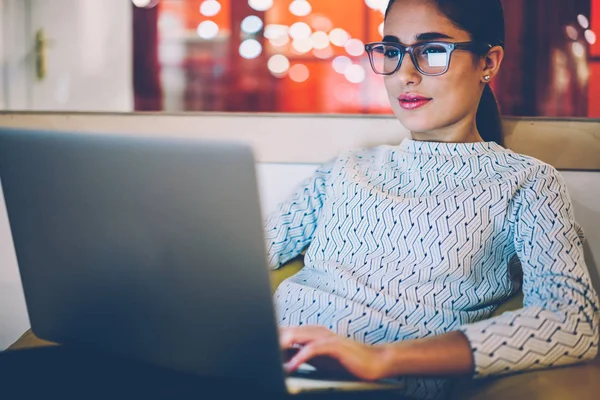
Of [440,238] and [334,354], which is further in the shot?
[440,238]

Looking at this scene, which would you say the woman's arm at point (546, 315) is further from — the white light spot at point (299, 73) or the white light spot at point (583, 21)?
the white light spot at point (299, 73)

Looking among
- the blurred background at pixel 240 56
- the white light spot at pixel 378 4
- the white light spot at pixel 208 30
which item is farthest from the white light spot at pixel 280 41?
the white light spot at pixel 378 4

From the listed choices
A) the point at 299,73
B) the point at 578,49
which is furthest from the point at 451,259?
the point at 299,73

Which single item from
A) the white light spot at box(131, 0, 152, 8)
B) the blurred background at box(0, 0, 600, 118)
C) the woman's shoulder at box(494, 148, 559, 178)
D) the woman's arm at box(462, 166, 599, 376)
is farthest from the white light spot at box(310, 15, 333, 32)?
the woman's arm at box(462, 166, 599, 376)

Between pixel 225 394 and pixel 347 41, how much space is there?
152 cm

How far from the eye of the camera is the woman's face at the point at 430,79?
1.16 m

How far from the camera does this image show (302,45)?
7.22 feet

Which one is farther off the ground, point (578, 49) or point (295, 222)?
point (578, 49)

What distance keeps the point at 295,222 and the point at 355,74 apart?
0.81 meters

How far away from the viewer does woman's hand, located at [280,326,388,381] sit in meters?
0.75

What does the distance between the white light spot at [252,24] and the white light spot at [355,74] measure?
36 cm

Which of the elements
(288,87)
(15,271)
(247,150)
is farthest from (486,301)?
(15,271)

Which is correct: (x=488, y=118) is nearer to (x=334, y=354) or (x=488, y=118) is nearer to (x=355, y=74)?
(x=355, y=74)

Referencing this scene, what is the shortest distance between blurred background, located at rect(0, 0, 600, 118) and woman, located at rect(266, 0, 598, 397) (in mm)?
460
